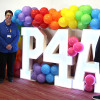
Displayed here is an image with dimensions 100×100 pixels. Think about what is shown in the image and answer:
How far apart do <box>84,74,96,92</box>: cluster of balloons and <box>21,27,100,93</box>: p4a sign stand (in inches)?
2.6

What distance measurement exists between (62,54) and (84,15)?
81 cm

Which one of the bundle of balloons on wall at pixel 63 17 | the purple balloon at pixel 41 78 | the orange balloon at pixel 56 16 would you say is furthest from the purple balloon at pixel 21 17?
the purple balloon at pixel 41 78

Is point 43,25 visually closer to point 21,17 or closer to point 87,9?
point 21,17

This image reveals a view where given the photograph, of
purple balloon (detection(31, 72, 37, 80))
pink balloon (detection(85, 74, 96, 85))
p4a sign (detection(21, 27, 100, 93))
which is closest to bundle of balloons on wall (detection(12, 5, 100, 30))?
p4a sign (detection(21, 27, 100, 93))

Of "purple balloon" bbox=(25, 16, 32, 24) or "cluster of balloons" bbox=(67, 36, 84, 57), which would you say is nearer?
"cluster of balloons" bbox=(67, 36, 84, 57)

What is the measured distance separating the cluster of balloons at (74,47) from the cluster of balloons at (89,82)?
1.50 ft

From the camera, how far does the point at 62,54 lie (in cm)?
329

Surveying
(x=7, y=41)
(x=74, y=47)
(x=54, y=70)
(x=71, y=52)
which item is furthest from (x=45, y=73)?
(x=7, y=41)

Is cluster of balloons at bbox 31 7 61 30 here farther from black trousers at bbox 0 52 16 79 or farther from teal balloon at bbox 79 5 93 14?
black trousers at bbox 0 52 16 79

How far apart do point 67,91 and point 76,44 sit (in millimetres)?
827

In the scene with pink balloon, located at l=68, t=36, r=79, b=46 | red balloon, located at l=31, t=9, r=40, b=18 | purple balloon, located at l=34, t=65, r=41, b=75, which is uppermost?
red balloon, located at l=31, t=9, r=40, b=18

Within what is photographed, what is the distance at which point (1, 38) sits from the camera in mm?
3324

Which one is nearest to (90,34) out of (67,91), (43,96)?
(67,91)

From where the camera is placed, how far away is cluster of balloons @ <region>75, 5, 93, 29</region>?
292cm
